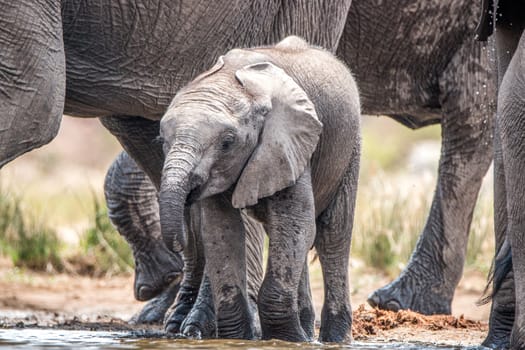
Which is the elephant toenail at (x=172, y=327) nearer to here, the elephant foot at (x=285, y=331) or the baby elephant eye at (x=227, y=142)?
the elephant foot at (x=285, y=331)

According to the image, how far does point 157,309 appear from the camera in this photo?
827 centimetres

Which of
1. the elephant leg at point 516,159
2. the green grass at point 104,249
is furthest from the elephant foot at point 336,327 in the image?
the green grass at point 104,249

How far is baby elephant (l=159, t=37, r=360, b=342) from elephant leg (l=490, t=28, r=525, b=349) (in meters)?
0.82

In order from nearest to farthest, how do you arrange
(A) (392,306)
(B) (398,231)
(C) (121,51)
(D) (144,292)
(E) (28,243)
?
(C) (121,51) < (D) (144,292) < (A) (392,306) < (B) (398,231) < (E) (28,243)

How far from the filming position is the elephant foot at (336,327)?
6391 millimetres

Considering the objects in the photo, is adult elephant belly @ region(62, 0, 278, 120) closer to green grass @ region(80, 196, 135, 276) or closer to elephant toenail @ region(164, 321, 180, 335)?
elephant toenail @ region(164, 321, 180, 335)

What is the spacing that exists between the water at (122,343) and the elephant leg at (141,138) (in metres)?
0.98

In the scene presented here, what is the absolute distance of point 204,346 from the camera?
5688mm

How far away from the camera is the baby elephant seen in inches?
221

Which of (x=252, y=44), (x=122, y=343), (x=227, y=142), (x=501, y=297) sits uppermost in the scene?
(x=252, y=44)

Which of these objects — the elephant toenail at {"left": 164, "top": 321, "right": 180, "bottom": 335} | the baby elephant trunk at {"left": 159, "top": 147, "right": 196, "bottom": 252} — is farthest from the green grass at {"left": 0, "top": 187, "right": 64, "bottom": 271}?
the baby elephant trunk at {"left": 159, "top": 147, "right": 196, "bottom": 252}

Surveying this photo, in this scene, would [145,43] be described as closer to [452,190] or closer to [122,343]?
[122,343]

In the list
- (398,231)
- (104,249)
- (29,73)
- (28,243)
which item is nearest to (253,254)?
(29,73)

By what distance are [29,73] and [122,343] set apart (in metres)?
1.12
